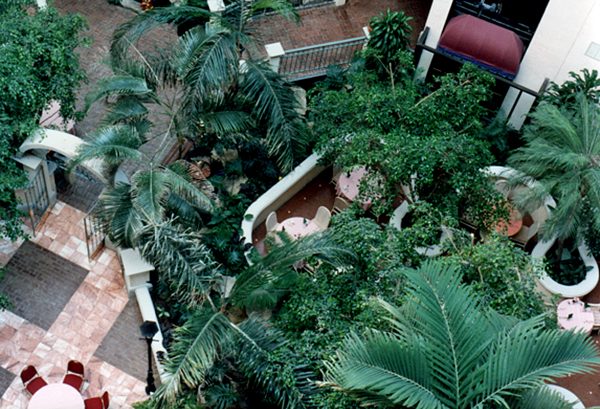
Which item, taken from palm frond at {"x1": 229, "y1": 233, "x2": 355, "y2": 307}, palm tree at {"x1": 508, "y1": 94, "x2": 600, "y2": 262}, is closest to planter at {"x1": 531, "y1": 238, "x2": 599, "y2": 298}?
palm tree at {"x1": 508, "y1": 94, "x2": 600, "y2": 262}

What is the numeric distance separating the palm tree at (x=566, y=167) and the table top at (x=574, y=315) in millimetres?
1585

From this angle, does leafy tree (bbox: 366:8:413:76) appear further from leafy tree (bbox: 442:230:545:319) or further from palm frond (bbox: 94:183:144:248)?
palm frond (bbox: 94:183:144:248)

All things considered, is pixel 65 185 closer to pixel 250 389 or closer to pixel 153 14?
pixel 153 14

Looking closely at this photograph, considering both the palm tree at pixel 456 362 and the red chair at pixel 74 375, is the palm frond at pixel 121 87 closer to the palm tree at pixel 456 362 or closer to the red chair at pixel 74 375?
the red chair at pixel 74 375

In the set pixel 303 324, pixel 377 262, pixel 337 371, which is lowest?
pixel 303 324

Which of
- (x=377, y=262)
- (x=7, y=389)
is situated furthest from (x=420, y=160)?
(x=7, y=389)

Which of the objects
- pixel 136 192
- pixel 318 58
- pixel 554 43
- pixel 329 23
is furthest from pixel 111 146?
pixel 554 43

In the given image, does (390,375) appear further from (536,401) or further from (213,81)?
(213,81)

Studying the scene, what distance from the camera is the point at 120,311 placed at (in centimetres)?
1605

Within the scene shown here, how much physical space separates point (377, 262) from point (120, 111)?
259 inches

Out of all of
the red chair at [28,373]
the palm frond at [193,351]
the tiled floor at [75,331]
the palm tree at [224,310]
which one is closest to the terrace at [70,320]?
the tiled floor at [75,331]

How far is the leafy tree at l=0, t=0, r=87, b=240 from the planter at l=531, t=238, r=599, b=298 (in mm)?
11929

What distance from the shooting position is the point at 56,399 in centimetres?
1414

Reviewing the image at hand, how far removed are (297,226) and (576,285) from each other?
7107 mm
